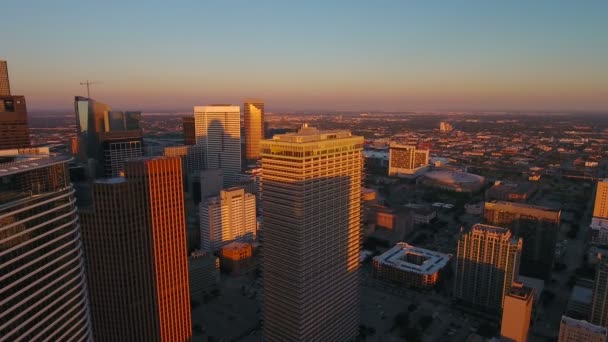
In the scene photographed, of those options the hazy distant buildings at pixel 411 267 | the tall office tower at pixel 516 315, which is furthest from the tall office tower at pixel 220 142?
the tall office tower at pixel 516 315

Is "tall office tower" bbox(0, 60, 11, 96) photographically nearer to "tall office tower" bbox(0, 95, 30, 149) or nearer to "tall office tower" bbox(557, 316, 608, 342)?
"tall office tower" bbox(0, 95, 30, 149)

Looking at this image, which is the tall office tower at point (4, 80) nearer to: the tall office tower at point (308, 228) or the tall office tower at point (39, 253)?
the tall office tower at point (308, 228)

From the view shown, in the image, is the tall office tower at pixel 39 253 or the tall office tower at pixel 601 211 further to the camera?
the tall office tower at pixel 601 211

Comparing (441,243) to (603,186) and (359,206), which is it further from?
(359,206)

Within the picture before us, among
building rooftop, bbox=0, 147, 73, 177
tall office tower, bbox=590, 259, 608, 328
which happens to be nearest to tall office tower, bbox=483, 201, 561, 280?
tall office tower, bbox=590, 259, 608, 328

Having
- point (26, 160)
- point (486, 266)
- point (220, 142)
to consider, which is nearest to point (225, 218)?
point (486, 266)
